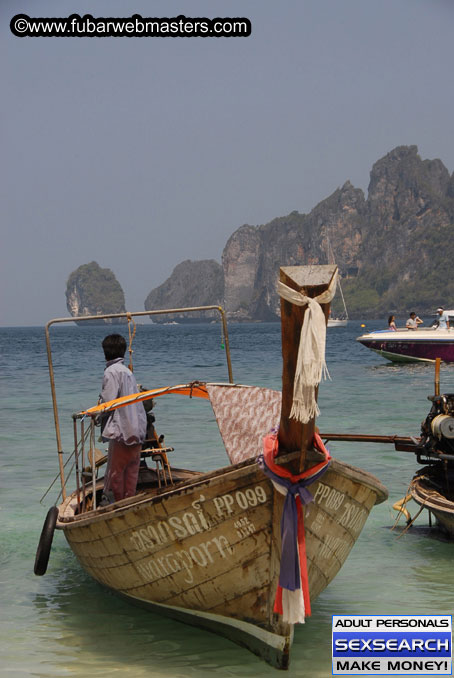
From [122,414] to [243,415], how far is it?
103 centimetres

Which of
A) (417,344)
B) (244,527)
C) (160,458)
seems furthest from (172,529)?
(417,344)

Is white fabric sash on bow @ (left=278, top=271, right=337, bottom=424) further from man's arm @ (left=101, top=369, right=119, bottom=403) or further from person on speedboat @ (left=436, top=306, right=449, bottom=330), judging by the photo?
person on speedboat @ (left=436, top=306, right=449, bottom=330)

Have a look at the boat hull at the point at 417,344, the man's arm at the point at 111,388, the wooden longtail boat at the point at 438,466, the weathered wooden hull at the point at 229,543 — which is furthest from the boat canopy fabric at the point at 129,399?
the boat hull at the point at 417,344

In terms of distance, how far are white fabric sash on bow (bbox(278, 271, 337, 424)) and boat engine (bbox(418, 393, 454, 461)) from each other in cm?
418

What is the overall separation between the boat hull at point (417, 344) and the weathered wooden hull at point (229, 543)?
2702 centimetres

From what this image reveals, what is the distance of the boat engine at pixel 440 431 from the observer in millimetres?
8492

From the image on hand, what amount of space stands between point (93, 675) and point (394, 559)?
3.82m

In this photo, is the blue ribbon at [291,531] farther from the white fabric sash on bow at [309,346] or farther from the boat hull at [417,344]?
the boat hull at [417,344]

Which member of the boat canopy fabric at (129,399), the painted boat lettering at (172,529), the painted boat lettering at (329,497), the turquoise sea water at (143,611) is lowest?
the turquoise sea water at (143,611)

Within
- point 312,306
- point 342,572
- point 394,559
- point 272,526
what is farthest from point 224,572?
point 394,559

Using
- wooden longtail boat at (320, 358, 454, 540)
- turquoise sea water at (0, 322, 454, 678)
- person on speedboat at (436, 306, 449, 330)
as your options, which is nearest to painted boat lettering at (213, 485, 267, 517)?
turquoise sea water at (0, 322, 454, 678)

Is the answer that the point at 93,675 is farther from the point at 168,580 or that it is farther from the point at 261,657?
the point at 261,657

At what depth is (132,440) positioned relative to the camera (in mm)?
7141

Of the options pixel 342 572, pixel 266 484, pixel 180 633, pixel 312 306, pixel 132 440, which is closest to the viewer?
pixel 312 306
